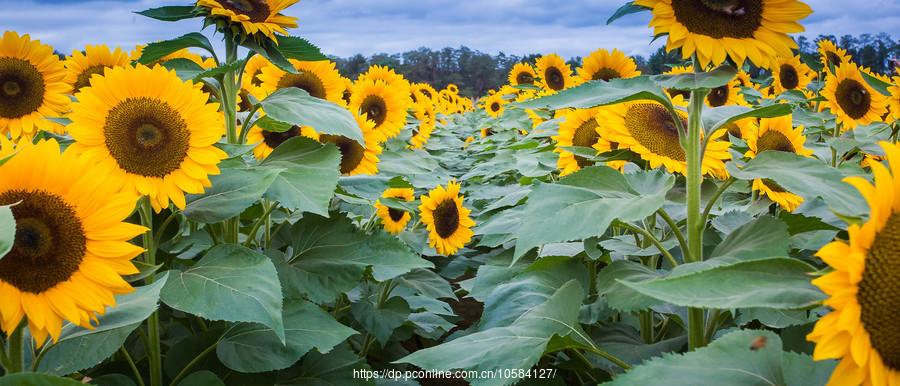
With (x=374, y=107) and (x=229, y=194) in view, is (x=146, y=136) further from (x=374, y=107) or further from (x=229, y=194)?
(x=374, y=107)

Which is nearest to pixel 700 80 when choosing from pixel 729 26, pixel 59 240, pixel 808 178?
pixel 729 26

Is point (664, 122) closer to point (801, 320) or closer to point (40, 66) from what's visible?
point (801, 320)

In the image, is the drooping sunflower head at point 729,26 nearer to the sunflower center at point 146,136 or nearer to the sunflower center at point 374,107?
the sunflower center at point 146,136

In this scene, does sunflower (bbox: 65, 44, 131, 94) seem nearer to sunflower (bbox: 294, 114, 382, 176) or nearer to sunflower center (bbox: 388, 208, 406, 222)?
sunflower (bbox: 294, 114, 382, 176)

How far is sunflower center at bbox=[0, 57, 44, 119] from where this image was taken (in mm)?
3215

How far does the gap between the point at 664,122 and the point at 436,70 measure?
3065 cm

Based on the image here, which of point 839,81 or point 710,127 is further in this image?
point 839,81

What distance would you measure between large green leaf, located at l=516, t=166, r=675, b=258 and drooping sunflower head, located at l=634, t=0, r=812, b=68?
0.36 meters

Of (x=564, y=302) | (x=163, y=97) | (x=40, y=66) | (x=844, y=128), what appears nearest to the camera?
(x=564, y=302)

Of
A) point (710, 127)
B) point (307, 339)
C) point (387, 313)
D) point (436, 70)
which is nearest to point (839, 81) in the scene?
point (710, 127)

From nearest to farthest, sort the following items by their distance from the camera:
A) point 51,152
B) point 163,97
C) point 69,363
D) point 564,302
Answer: point 51,152, point 69,363, point 564,302, point 163,97

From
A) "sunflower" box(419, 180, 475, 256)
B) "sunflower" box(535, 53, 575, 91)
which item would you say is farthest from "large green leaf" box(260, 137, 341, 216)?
"sunflower" box(535, 53, 575, 91)

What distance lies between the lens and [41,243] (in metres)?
1.16

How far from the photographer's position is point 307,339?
5.71ft
